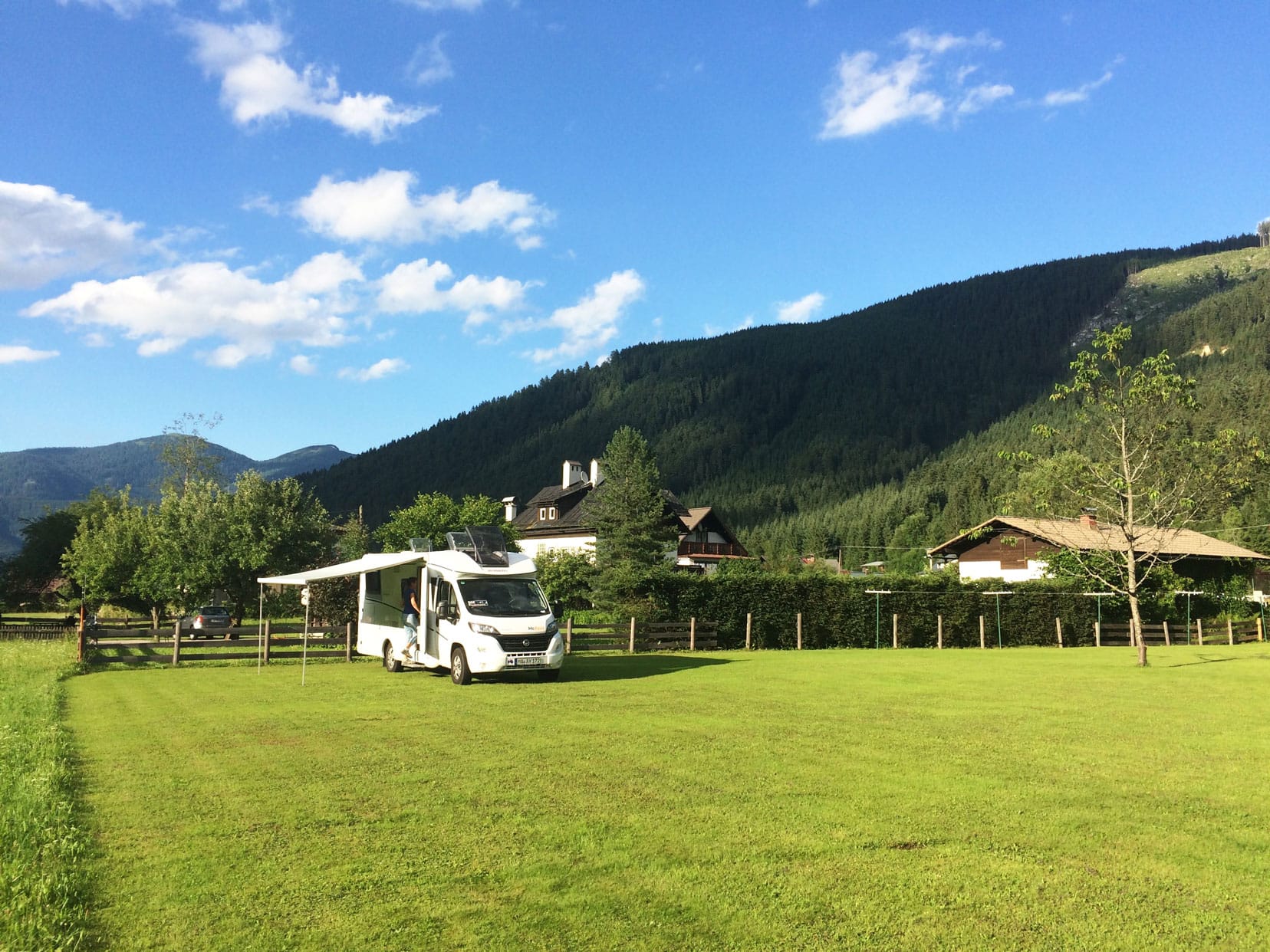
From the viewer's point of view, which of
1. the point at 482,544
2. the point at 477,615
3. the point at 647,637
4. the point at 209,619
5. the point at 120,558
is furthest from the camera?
the point at 120,558

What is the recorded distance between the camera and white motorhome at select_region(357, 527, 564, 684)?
18.8 m

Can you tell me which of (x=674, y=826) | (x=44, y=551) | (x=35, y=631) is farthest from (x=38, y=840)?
(x=44, y=551)

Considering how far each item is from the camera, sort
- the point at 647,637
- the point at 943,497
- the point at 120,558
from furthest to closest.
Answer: the point at 943,497
the point at 120,558
the point at 647,637

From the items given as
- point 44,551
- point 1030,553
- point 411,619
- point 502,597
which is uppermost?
point 44,551

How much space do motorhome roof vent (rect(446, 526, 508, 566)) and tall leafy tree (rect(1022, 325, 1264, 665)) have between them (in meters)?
17.6

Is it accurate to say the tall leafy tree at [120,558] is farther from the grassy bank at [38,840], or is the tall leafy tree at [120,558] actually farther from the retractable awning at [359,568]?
the grassy bank at [38,840]

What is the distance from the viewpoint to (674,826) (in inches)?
274

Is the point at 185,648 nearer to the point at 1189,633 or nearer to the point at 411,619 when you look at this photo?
the point at 411,619

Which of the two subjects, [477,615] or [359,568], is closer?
[477,615]

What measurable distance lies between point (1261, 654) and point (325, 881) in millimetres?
37252

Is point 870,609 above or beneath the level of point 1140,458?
beneath

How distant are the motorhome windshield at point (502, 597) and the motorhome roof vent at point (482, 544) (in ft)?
1.39

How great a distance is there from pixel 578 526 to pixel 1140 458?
52.5 meters

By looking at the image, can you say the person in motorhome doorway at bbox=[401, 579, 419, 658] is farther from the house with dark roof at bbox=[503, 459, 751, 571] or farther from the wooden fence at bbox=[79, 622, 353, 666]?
the house with dark roof at bbox=[503, 459, 751, 571]
